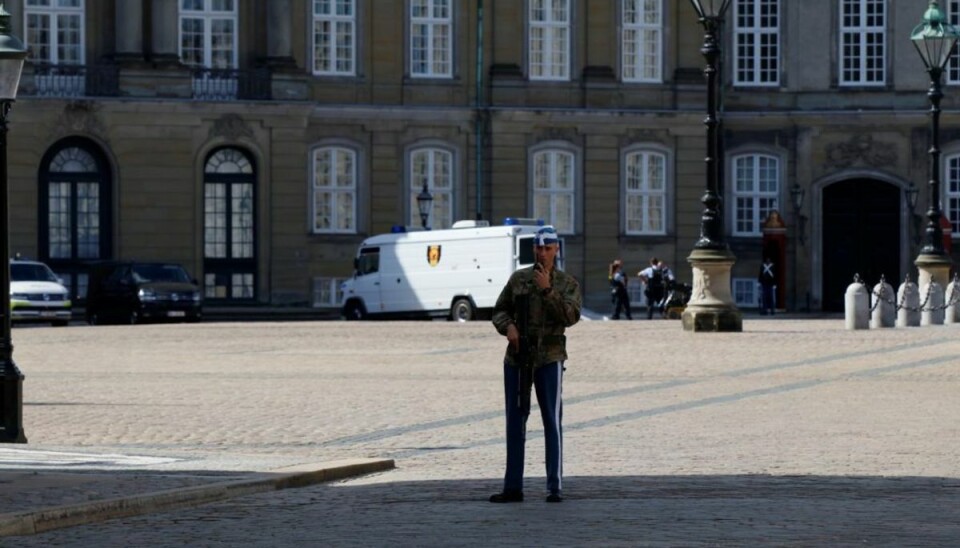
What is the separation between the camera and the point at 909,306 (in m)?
42.3

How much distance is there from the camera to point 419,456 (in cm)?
1941

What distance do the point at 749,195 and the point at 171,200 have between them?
1577 cm

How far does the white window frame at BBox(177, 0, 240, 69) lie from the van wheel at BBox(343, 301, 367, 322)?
803 cm

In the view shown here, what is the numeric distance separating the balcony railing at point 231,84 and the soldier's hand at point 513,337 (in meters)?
43.9

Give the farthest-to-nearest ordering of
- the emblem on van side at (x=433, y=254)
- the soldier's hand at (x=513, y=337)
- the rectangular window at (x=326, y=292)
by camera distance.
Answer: the rectangular window at (x=326, y=292), the emblem on van side at (x=433, y=254), the soldier's hand at (x=513, y=337)

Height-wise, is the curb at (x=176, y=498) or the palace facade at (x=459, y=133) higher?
the palace facade at (x=459, y=133)

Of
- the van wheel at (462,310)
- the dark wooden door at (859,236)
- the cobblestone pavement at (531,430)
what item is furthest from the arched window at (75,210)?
the dark wooden door at (859,236)

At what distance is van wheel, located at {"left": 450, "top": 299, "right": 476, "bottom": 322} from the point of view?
169 feet

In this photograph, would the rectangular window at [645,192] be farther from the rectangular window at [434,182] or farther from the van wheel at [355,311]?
the van wheel at [355,311]

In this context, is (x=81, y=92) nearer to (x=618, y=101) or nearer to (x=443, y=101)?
(x=443, y=101)

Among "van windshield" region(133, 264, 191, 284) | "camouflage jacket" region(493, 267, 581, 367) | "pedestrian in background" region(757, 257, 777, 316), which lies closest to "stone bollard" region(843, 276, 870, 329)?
"van windshield" region(133, 264, 191, 284)

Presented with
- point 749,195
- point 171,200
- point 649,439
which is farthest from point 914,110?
point 649,439

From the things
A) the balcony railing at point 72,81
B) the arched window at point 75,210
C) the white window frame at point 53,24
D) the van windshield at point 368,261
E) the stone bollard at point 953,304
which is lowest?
the stone bollard at point 953,304

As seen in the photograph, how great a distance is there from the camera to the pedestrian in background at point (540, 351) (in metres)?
15.1
